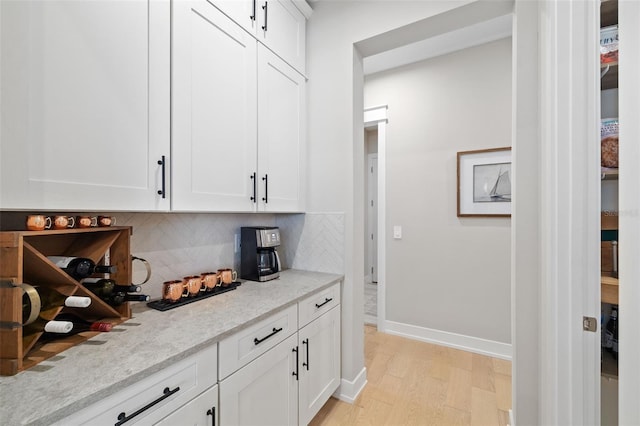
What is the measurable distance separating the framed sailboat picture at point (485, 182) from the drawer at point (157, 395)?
243 cm

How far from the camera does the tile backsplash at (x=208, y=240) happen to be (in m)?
1.38

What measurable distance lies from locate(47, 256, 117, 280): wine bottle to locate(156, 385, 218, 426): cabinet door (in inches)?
20.5

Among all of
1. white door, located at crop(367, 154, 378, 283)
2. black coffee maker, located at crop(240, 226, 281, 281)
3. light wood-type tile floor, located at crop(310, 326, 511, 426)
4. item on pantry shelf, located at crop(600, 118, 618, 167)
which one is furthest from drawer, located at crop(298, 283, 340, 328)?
white door, located at crop(367, 154, 378, 283)

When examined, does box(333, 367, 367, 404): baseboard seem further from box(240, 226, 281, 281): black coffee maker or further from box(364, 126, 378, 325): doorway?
box(364, 126, 378, 325): doorway

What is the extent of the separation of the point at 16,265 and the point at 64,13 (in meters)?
0.77

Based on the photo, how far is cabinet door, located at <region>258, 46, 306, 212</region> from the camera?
168 cm

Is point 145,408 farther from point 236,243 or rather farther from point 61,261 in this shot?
point 236,243

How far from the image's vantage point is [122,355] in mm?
821

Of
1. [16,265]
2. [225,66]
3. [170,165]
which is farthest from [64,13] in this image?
[16,265]

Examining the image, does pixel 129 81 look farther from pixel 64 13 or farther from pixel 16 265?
pixel 16 265

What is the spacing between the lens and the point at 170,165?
1.18 m

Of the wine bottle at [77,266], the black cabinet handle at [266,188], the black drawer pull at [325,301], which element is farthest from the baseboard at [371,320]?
the wine bottle at [77,266]

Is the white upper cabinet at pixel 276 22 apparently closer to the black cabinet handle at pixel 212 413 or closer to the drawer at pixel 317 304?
the drawer at pixel 317 304

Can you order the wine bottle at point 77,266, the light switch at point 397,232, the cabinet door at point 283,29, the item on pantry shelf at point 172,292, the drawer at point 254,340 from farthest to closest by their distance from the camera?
the light switch at point 397,232 < the cabinet door at point 283,29 < the item on pantry shelf at point 172,292 < the drawer at point 254,340 < the wine bottle at point 77,266
